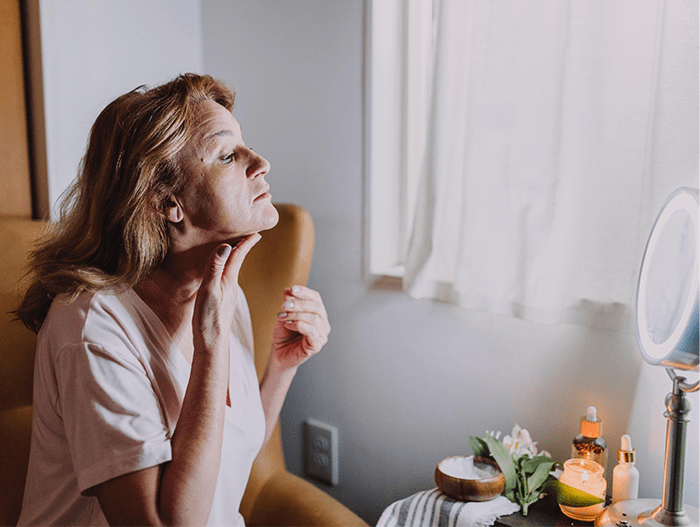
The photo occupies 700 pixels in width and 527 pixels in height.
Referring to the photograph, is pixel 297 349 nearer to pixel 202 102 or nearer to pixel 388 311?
pixel 388 311

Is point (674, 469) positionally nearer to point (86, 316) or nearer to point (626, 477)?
point (626, 477)

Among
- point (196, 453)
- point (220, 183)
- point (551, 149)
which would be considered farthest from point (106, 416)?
point (551, 149)

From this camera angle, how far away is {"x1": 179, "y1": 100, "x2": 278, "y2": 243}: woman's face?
0.85m

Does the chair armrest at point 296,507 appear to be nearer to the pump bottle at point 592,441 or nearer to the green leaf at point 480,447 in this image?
the green leaf at point 480,447

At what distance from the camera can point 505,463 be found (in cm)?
96

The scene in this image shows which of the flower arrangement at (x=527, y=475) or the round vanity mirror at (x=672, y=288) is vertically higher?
the round vanity mirror at (x=672, y=288)

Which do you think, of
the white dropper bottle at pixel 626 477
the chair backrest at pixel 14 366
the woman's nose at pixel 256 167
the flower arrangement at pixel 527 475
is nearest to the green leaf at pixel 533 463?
the flower arrangement at pixel 527 475

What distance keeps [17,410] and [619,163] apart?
132cm

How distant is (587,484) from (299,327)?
22.6 inches

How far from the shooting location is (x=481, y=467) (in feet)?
3.34

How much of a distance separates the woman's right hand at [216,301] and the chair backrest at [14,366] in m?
0.57

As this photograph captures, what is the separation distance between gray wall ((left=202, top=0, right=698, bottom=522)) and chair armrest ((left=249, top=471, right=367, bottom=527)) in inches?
11.7

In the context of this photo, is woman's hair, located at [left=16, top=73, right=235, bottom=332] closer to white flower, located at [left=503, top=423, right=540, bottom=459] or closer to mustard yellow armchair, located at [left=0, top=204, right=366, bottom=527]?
mustard yellow armchair, located at [left=0, top=204, right=366, bottom=527]

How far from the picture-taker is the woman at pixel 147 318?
0.70m
